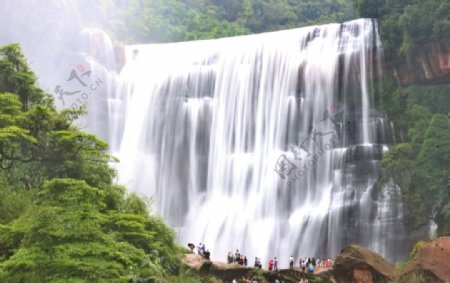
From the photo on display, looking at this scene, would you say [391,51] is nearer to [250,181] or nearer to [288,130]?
[288,130]

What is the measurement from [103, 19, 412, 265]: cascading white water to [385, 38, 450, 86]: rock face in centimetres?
125

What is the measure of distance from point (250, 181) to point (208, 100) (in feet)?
20.6

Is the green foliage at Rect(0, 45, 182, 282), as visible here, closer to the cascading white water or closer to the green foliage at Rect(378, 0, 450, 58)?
the cascading white water

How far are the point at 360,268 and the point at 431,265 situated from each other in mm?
3966

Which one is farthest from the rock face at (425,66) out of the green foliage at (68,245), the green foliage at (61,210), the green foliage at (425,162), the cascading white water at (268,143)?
the green foliage at (68,245)

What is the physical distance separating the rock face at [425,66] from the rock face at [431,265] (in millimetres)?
18811

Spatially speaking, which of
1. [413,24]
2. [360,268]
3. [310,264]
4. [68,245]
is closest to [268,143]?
[413,24]

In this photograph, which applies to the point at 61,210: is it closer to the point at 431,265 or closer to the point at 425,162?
the point at 431,265

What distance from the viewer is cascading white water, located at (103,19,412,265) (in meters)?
32.4

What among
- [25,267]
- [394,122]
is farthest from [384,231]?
[25,267]

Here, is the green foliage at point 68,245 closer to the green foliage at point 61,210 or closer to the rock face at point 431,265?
the green foliage at point 61,210

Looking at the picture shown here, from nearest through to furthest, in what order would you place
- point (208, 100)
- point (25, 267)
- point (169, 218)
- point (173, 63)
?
point (25, 267), point (169, 218), point (208, 100), point (173, 63)

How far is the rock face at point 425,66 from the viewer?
111 ft

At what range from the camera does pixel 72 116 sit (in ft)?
67.7
